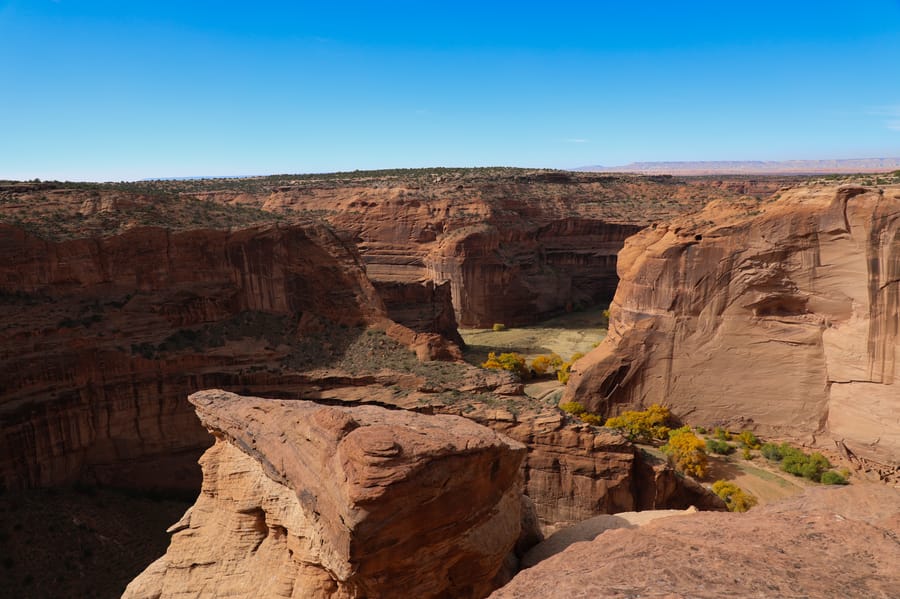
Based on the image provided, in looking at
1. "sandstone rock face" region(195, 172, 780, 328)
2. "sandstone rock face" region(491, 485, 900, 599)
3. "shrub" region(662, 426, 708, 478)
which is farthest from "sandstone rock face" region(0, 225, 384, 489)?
"sandstone rock face" region(195, 172, 780, 328)

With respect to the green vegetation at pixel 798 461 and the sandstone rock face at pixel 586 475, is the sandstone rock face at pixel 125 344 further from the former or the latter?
the green vegetation at pixel 798 461

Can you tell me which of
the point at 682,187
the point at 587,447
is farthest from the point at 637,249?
the point at 682,187

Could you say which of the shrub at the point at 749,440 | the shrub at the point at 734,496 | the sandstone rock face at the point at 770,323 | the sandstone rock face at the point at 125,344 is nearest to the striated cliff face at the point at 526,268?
the sandstone rock face at the point at 770,323

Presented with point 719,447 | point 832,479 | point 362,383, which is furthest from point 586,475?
point 832,479

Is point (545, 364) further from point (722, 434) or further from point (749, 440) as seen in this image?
point (749, 440)

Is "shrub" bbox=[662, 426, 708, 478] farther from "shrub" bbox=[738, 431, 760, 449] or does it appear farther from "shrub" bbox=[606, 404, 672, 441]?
"shrub" bbox=[738, 431, 760, 449]

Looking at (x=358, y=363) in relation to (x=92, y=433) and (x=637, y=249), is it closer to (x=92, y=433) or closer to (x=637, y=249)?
(x=92, y=433)
